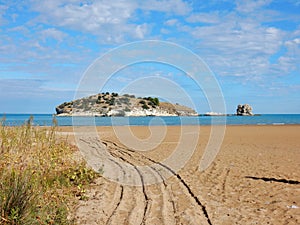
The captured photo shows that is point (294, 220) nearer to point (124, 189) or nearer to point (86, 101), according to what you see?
point (124, 189)

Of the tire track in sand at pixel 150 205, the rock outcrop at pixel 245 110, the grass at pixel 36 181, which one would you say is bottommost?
the tire track in sand at pixel 150 205

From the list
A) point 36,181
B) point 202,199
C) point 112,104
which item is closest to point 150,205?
point 202,199

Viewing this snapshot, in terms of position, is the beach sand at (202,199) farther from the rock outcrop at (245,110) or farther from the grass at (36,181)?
the rock outcrop at (245,110)

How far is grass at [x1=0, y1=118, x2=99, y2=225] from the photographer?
17.1ft

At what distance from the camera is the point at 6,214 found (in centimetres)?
516

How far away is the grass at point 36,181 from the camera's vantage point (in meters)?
5.21

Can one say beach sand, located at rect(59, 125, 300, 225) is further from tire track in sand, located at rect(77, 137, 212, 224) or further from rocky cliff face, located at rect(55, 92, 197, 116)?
rocky cliff face, located at rect(55, 92, 197, 116)

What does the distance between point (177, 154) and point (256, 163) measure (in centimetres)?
385

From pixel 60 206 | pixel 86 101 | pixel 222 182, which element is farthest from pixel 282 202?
pixel 86 101

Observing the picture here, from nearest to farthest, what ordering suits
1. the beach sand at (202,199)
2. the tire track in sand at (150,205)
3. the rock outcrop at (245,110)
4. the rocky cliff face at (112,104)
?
1. the tire track in sand at (150,205)
2. the beach sand at (202,199)
3. the rocky cliff face at (112,104)
4. the rock outcrop at (245,110)

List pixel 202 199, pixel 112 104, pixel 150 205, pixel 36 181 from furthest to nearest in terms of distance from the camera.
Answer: pixel 112 104 → pixel 202 199 → pixel 150 205 → pixel 36 181

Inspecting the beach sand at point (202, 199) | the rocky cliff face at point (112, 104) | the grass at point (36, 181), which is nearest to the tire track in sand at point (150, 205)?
the beach sand at point (202, 199)

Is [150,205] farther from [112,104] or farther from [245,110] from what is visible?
[245,110]

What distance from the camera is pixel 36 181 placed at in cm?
604
